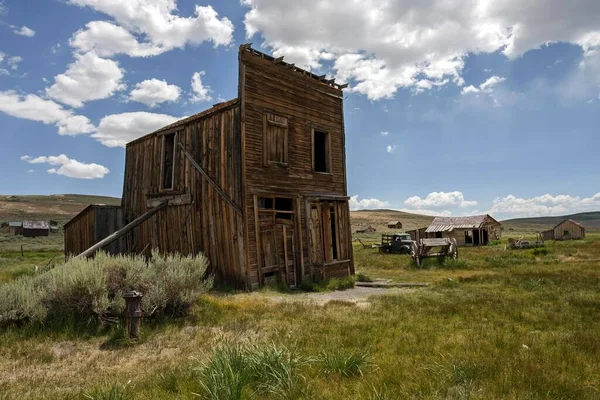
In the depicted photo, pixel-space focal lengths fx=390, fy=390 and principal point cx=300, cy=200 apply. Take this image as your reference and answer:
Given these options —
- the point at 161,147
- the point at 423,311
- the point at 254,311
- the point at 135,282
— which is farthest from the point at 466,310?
the point at 161,147

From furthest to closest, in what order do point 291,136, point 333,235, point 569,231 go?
point 569,231 < point 333,235 < point 291,136

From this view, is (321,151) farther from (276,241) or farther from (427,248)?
(427,248)

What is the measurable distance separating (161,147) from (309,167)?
589 cm

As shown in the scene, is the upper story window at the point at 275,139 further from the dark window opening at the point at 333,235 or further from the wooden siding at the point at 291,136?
the dark window opening at the point at 333,235

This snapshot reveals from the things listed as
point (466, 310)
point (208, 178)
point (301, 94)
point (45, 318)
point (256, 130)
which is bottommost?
point (466, 310)

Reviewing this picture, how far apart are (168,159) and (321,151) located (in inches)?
244

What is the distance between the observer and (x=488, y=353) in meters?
5.29

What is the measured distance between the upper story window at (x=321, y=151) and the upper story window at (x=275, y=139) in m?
1.92

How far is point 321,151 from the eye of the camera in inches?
643

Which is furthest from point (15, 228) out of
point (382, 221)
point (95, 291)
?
point (382, 221)

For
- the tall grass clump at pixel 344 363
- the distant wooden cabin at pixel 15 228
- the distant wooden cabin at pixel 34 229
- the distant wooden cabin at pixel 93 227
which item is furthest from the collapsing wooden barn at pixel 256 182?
the distant wooden cabin at pixel 15 228

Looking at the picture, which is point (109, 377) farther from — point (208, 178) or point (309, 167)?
point (309, 167)

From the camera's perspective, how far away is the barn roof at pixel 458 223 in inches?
1823

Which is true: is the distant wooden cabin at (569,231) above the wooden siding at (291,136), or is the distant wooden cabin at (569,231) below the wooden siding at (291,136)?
below
